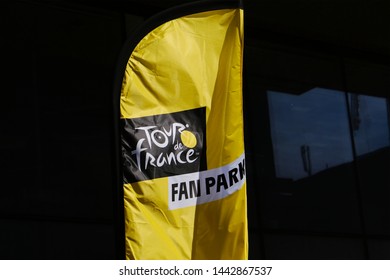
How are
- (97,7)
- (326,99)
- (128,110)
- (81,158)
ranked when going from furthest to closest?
(326,99), (97,7), (81,158), (128,110)

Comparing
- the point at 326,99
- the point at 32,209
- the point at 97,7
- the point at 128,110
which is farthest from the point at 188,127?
the point at 326,99

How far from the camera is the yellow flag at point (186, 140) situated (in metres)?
4.92

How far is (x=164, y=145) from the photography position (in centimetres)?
510

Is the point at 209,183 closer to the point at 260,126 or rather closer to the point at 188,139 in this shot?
the point at 188,139

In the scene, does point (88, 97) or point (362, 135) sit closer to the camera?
point (88, 97)

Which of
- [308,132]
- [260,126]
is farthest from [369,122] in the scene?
[260,126]

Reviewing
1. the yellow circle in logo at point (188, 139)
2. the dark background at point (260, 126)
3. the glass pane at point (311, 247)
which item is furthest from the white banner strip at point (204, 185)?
the glass pane at point (311, 247)

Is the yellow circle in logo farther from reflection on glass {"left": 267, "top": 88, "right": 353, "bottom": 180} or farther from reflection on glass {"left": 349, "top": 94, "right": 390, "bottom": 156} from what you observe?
reflection on glass {"left": 349, "top": 94, "right": 390, "bottom": 156}

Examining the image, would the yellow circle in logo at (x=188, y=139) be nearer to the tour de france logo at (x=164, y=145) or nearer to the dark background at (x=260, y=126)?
the tour de france logo at (x=164, y=145)

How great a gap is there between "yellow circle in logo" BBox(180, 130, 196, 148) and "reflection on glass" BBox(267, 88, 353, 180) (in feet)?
19.5

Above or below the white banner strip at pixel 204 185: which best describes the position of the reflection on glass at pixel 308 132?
above

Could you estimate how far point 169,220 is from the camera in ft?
16.7

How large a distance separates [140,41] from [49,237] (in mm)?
4298
